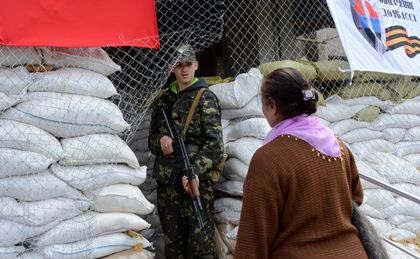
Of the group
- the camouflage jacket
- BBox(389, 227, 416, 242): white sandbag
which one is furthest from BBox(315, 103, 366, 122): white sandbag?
the camouflage jacket

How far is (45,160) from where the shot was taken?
7.94 feet

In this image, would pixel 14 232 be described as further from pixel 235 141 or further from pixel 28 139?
pixel 235 141

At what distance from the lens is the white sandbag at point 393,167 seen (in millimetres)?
3963

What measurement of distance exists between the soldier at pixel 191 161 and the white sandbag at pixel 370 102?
1447 mm

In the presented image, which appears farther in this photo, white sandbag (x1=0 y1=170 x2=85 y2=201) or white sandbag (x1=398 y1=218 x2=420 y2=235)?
white sandbag (x1=398 y1=218 x2=420 y2=235)

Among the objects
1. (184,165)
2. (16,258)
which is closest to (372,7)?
(184,165)

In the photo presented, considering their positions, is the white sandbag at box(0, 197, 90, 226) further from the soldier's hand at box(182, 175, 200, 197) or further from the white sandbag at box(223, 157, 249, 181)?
the white sandbag at box(223, 157, 249, 181)

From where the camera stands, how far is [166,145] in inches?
120

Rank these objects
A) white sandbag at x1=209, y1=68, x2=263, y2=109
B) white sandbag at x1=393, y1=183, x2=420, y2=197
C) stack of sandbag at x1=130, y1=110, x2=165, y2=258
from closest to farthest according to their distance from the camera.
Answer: white sandbag at x1=209, y1=68, x2=263, y2=109, stack of sandbag at x1=130, y1=110, x2=165, y2=258, white sandbag at x1=393, y1=183, x2=420, y2=197

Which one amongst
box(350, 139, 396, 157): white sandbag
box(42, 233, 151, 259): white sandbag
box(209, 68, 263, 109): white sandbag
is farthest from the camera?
box(350, 139, 396, 157): white sandbag

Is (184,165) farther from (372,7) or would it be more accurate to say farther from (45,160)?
(372,7)

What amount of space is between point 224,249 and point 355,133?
1.48 metres

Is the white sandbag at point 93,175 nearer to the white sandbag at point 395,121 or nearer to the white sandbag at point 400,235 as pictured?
the white sandbag at point 400,235

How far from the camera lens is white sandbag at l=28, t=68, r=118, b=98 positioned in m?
2.51
